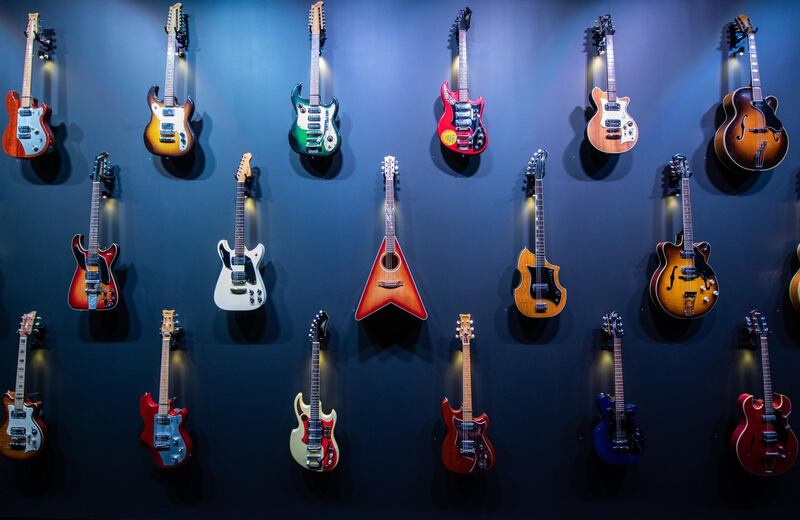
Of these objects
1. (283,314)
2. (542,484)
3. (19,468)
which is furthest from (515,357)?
(19,468)

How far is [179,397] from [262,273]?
36.7 inches

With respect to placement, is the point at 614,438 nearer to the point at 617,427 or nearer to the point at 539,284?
the point at 617,427

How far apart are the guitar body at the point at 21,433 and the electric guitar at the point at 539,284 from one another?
2973mm

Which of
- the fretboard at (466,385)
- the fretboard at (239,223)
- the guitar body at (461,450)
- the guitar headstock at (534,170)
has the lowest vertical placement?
the guitar body at (461,450)

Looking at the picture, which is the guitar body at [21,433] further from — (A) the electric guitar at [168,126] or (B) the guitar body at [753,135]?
(B) the guitar body at [753,135]

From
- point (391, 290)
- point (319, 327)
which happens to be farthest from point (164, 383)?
point (391, 290)

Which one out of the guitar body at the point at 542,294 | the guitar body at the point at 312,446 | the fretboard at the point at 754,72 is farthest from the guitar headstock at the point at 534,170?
the guitar body at the point at 312,446

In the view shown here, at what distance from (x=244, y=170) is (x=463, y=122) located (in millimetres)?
1351

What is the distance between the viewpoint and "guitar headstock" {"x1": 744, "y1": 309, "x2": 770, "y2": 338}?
277 cm

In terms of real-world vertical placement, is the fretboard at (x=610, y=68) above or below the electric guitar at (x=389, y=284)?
above

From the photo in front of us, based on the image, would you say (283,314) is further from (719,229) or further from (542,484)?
(719,229)

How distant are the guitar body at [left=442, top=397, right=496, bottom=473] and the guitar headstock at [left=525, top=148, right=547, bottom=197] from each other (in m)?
1.39

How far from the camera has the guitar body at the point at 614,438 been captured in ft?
8.75

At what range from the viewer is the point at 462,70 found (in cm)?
286
